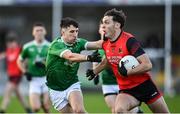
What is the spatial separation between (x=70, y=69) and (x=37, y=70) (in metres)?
4.62

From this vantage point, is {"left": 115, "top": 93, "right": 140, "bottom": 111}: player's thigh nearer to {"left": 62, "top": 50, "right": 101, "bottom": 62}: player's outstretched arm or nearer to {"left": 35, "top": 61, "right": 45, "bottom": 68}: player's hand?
{"left": 62, "top": 50, "right": 101, "bottom": 62}: player's outstretched arm

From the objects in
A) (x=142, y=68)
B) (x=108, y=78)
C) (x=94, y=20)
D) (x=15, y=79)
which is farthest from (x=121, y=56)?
(x=94, y=20)

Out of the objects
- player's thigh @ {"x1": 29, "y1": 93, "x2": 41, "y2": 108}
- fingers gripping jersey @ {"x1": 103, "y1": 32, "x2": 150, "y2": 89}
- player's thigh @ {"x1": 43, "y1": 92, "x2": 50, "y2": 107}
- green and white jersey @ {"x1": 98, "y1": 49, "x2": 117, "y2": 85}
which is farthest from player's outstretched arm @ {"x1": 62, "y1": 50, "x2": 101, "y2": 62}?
player's thigh @ {"x1": 43, "y1": 92, "x2": 50, "y2": 107}

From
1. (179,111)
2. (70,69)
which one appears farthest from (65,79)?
(179,111)

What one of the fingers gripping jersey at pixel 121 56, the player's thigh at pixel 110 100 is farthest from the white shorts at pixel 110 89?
the fingers gripping jersey at pixel 121 56

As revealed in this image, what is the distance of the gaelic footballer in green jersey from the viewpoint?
12555 millimetres

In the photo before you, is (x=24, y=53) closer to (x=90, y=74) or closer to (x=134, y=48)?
(x=90, y=74)

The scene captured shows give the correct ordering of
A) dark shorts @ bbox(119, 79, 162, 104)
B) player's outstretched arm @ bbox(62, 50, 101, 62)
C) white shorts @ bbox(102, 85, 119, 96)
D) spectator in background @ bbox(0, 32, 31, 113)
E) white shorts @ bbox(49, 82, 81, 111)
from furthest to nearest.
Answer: spectator in background @ bbox(0, 32, 31, 113), white shorts @ bbox(102, 85, 119, 96), white shorts @ bbox(49, 82, 81, 111), dark shorts @ bbox(119, 79, 162, 104), player's outstretched arm @ bbox(62, 50, 101, 62)

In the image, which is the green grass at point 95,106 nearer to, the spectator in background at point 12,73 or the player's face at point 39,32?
the spectator in background at point 12,73

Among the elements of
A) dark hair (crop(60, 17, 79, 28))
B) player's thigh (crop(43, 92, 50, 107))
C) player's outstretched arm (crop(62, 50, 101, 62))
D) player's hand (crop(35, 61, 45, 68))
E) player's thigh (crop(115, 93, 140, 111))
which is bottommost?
player's thigh (crop(43, 92, 50, 107))

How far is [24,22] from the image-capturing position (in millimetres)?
37281

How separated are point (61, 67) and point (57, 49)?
41cm

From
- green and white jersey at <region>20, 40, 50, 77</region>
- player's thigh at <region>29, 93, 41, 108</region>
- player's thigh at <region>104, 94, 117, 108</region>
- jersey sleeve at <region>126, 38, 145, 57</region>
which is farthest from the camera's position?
green and white jersey at <region>20, 40, 50, 77</region>

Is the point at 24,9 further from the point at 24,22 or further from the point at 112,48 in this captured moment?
→ the point at 112,48
